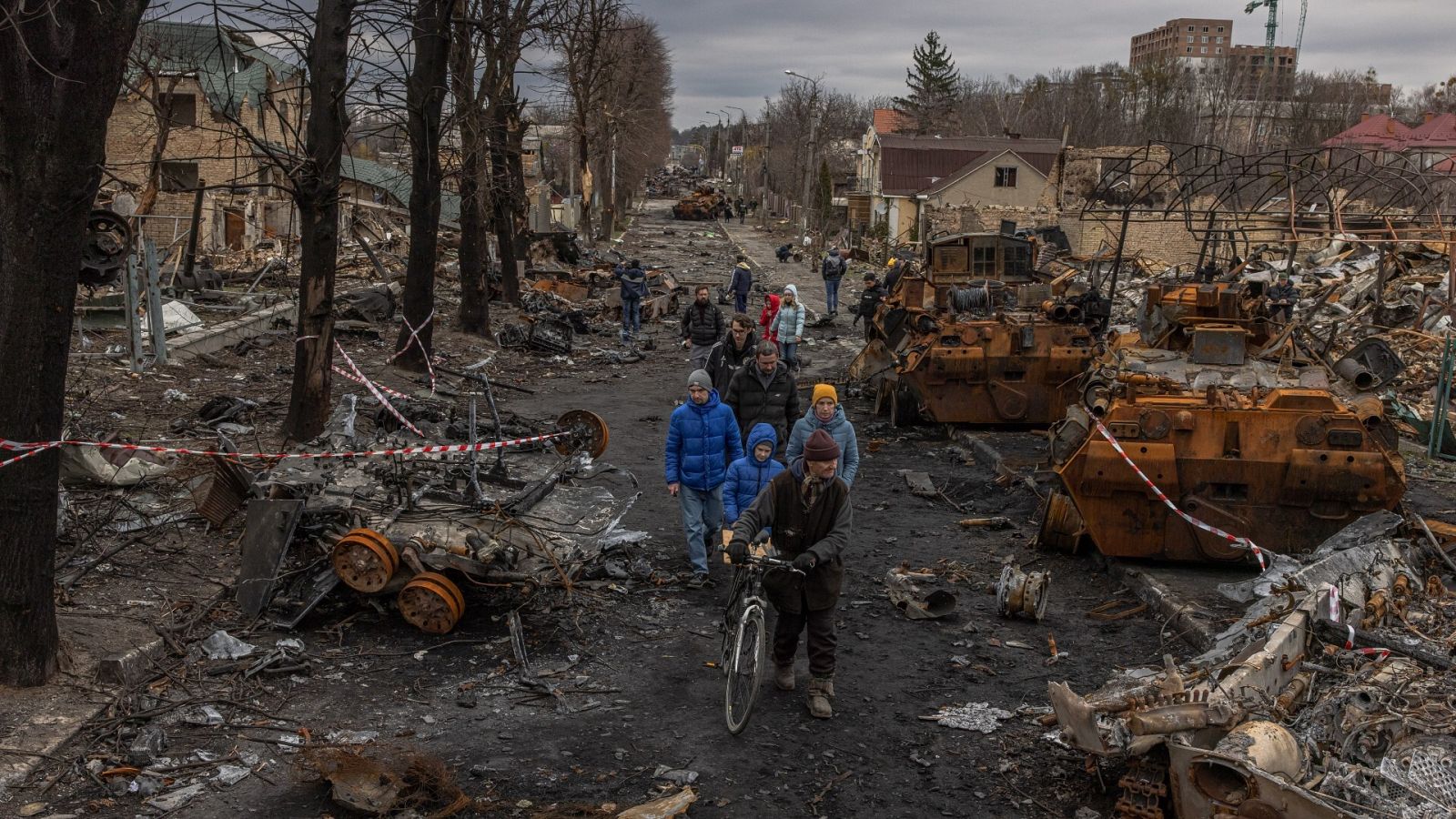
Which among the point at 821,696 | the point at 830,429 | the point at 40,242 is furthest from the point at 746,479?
the point at 40,242

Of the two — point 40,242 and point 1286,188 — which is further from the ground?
point 1286,188

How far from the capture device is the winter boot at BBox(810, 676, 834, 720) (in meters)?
6.70

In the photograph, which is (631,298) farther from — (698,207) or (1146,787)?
(698,207)

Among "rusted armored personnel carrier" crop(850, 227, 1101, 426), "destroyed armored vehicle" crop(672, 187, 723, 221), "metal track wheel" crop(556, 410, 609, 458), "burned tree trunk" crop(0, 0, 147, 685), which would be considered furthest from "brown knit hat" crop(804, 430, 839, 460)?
"destroyed armored vehicle" crop(672, 187, 723, 221)

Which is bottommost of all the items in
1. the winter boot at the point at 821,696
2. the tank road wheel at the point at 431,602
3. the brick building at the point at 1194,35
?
the winter boot at the point at 821,696

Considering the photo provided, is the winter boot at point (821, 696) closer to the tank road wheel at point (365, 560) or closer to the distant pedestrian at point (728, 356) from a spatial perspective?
the tank road wheel at point (365, 560)

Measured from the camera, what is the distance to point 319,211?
1118cm

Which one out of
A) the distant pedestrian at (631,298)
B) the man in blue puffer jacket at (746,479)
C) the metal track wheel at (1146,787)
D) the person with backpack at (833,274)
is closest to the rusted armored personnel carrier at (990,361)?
the man in blue puffer jacket at (746,479)

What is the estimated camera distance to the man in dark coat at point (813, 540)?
22.0ft

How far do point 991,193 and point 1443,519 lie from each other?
42380mm

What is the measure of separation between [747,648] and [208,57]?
9.99 meters

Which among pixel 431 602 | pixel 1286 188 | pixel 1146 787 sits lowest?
pixel 431 602

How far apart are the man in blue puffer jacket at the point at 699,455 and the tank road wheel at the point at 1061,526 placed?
2655 mm

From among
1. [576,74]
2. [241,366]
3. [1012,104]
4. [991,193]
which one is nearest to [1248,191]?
[991,193]
